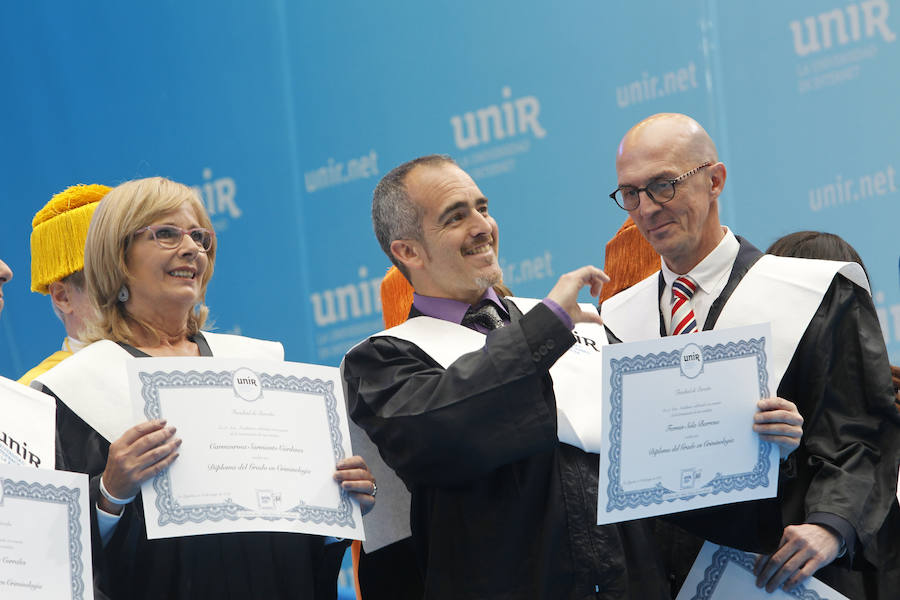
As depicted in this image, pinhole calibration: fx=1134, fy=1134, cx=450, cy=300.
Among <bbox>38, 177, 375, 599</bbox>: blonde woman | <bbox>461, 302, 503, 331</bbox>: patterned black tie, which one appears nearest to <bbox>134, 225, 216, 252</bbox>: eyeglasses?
<bbox>38, 177, 375, 599</bbox>: blonde woman

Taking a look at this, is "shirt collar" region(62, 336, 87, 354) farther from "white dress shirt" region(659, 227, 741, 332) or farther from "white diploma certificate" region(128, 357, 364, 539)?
"white dress shirt" region(659, 227, 741, 332)

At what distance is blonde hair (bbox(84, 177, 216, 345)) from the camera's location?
281cm

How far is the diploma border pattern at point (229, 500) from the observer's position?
240cm

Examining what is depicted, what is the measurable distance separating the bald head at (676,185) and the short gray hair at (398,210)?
0.52m

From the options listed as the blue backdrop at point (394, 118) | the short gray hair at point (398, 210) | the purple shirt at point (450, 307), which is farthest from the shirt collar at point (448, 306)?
the blue backdrop at point (394, 118)

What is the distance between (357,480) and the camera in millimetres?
2582

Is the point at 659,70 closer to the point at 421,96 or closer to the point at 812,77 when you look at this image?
the point at 812,77

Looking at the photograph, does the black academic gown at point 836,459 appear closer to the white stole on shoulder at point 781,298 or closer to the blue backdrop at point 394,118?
the white stole on shoulder at point 781,298

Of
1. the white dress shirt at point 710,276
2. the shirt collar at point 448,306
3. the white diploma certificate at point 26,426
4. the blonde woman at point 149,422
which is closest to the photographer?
the white diploma certificate at point 26,426

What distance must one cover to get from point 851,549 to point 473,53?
370 cm

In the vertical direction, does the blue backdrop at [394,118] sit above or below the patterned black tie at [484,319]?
above

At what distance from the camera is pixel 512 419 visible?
252 centimetres

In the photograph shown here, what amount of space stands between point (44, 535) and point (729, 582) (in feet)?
5.29

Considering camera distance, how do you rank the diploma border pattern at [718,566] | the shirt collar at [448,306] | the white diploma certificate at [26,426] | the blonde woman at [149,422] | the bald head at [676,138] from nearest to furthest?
the white diploma certificate at [26,426] < the blonde woman at [149,422] < the diploma border pattern at [718,566] < the shirt collar at [448,306] < the bald head at [676,138]
